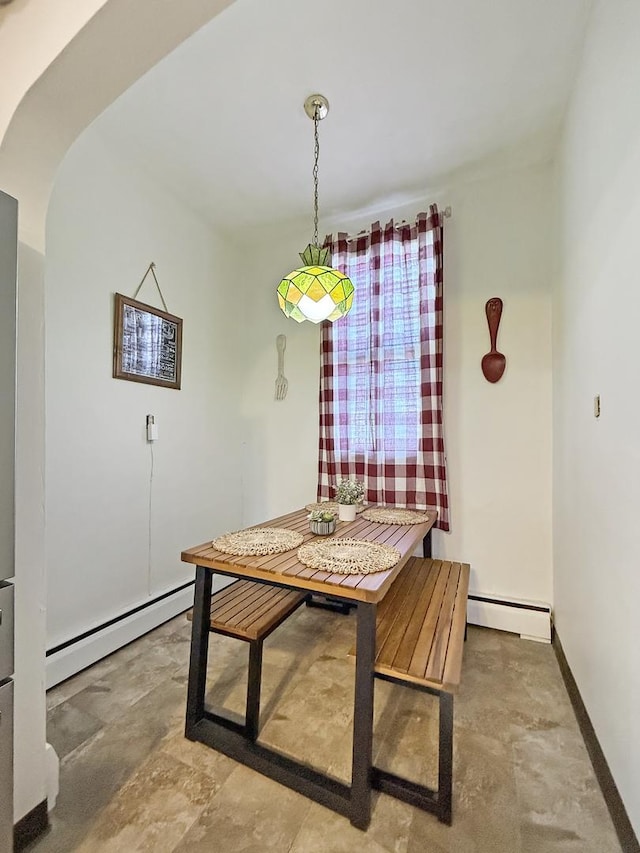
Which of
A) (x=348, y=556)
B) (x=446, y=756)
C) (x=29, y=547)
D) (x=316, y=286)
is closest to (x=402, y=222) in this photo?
(x=316, y=286)

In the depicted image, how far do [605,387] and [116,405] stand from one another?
2254 millimetres

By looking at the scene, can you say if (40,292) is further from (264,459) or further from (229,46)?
(264,459)

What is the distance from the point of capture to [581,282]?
162cm

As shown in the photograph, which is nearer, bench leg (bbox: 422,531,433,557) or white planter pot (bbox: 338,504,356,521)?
white planter pot (bbox: 338,504,356,521)

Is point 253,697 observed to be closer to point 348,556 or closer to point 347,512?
point 348,556

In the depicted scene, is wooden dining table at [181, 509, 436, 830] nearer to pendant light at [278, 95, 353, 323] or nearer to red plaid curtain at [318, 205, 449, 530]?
red plaid curtain at [318, 205, 449, 530]

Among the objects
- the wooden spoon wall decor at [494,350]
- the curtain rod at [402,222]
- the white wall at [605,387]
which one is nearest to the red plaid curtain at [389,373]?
the curtain rod at [402,222]

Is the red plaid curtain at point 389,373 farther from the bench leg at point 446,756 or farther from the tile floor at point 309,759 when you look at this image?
the bench leg at point 446,756

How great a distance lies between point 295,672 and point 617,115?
250 centimetres

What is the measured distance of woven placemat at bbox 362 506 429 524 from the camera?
80.4 inches

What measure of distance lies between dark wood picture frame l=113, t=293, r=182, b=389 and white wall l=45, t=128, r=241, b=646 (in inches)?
2.1

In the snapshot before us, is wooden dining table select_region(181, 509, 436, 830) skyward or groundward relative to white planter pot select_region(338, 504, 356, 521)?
groundward

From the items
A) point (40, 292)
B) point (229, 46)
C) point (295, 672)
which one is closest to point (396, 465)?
point (295, 672)

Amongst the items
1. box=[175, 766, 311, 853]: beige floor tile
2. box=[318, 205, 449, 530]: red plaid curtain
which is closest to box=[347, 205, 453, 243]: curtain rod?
box=[318, 205, 449, 530]: red plaid curtain
